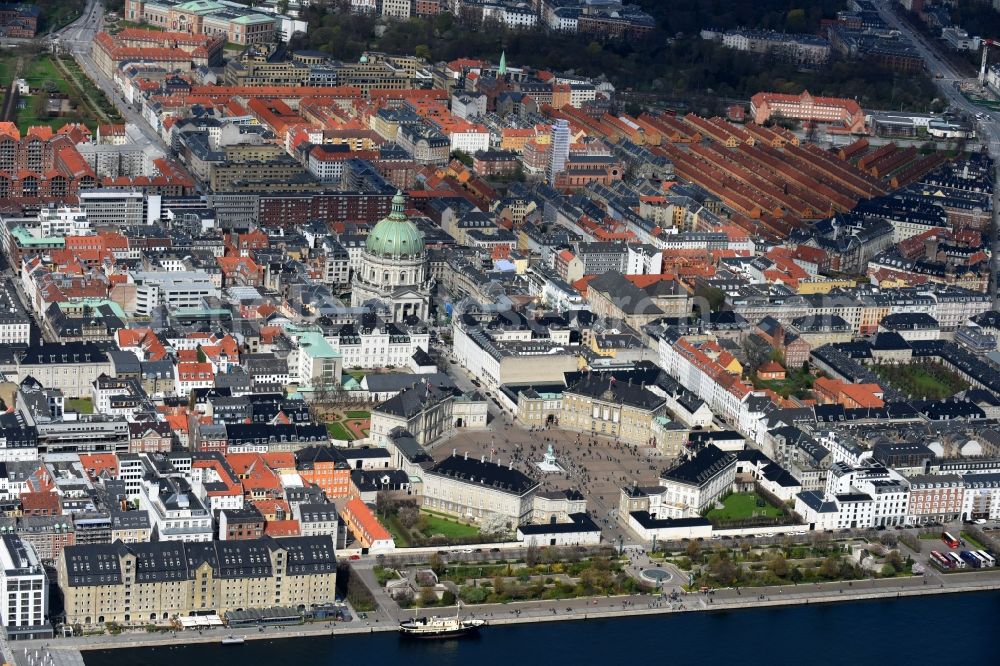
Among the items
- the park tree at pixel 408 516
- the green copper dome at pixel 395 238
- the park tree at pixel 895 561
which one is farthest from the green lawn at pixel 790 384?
the park tree at pixel 408 516

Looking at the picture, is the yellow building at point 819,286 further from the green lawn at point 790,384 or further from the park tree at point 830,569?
the park tree at point 830,569

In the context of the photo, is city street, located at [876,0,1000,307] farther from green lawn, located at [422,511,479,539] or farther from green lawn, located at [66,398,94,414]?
green lawn, located at [66,398,94,414]

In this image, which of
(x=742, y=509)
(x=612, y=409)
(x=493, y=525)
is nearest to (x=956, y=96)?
(x=612, y=409)

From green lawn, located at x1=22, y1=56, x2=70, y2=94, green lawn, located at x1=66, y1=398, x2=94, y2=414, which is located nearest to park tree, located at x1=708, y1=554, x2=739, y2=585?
green lawn, located at x1=66, y1=398, x2=94, y2=414

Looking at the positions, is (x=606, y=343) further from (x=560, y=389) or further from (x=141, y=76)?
(x=141, y=76)

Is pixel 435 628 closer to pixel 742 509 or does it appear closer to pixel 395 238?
pixel 742 509

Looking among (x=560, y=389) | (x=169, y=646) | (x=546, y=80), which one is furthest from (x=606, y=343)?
(x=546, y=80)
